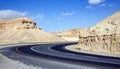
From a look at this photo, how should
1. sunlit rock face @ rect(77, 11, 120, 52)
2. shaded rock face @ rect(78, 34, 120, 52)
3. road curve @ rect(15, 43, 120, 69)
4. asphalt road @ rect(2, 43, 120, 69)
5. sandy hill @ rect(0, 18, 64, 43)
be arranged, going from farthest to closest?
sandy hill @ rect(0, 18, 64, 43), sunlit rock face @ rect(77, 11, 120, 52), shaded rock face @ rect(78, 34, 120, 52), road curve @ rect(15, 43, 120, 69), asphalt road @ rect(2, 43, 120, 69)

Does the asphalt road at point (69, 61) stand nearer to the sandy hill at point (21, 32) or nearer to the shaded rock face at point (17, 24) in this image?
the sandy hill at point (21, 32)

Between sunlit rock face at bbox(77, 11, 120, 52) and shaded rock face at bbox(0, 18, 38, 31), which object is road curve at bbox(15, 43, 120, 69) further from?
shaded rock face at bbox(0, 18, 38, 31)

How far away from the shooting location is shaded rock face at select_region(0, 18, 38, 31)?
427ft

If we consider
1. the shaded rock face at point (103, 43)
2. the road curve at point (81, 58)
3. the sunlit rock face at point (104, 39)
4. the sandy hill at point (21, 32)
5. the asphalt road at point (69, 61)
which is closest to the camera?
the asphalt road at point (69, 61)

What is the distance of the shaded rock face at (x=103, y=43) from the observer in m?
34.3

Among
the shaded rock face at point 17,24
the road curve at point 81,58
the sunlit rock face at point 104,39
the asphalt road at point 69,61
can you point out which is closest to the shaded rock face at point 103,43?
the sunlit rock face at point 104,39

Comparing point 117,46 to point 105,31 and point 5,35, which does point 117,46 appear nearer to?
point 105,31

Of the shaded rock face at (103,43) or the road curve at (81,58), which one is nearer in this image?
the road curve at (81,58)

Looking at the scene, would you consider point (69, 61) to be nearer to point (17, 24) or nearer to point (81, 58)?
point (81, 58)

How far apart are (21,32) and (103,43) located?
88.8 meters

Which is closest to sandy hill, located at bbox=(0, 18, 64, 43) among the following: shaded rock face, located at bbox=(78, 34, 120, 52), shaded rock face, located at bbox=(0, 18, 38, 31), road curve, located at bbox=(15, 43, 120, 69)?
shaded rock face, located at bbox=(0, 18, 38, 31)

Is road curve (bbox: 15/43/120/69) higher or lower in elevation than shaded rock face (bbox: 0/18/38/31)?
lower

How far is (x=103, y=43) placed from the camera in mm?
37750

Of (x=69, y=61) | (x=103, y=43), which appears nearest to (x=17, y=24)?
(x=103, y=43)
